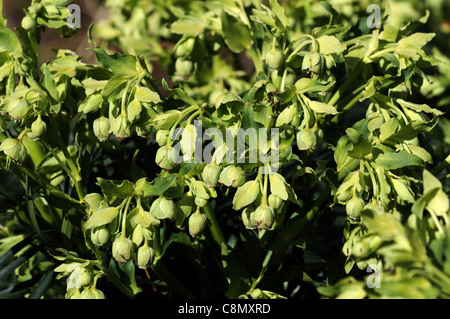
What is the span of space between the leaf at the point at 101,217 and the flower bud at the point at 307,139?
25 centimetres

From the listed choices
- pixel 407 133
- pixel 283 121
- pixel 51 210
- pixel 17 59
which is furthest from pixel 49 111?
pixel 407 133

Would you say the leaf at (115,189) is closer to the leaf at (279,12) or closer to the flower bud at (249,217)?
the flower bud at (249,217)

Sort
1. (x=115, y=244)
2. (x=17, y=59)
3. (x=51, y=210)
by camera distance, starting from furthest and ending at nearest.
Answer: (x=51, y=210) < (x=17, y=59) < (x=115, y=244)

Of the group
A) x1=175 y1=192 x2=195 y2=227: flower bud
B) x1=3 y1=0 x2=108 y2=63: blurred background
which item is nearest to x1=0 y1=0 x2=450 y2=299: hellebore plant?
x1=175 y1=192 x2=195 y2=227: flower bud

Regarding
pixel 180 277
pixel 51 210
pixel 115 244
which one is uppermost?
pixel 115 244

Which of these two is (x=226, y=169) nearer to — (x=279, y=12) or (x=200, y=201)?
(x=200, y=201)

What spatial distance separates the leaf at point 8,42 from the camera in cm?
81

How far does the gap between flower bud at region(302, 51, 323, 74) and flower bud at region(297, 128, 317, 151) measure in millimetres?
85

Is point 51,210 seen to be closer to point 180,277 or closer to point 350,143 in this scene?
point 180,277

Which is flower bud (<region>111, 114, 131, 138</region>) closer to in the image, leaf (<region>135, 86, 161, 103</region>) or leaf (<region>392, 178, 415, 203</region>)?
leaf (<region>135, 86, 161, 103</region>)

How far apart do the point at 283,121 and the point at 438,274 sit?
286 millimetres

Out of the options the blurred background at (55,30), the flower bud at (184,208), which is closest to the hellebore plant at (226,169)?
the flower bud at (184,208)

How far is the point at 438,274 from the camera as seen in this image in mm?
472

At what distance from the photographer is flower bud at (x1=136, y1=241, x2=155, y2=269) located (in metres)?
0.69
